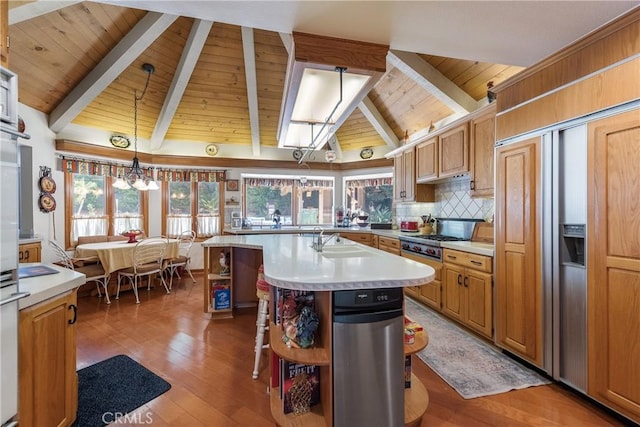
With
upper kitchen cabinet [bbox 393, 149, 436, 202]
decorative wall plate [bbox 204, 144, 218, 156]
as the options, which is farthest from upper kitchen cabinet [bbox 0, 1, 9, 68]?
decorative wall plate [bbox 204, 144, 218, 156]

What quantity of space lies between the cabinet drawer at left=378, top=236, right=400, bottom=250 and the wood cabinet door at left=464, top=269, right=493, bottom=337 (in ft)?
4.46

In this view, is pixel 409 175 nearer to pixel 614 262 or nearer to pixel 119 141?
pixel 614 262

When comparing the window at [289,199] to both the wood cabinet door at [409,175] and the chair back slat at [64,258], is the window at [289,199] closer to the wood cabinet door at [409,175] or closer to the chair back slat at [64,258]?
the wood cabinet door at [409,175]

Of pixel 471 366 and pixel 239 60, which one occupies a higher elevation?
pixel 239 60

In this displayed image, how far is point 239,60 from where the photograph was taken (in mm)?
4289

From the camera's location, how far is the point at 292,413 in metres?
1.52

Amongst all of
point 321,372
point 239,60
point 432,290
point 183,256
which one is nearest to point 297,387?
point 321,372

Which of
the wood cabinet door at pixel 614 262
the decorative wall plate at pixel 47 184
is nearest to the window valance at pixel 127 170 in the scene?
the decorative wall plate at pixel 47 184

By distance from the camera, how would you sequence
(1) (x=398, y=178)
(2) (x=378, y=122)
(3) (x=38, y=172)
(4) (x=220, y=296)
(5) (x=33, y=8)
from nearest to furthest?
(5) (x=33, y=8) → (4) (x=220, y=296) → (3) (x=38, y=172) → (1) (x=398, y=178) → (2) (x=378, y=122)

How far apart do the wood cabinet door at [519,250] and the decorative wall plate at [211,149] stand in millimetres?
4785

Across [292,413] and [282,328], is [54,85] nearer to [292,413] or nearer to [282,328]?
[282,328]

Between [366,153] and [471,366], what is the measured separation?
168 inches

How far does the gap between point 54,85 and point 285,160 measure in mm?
3532

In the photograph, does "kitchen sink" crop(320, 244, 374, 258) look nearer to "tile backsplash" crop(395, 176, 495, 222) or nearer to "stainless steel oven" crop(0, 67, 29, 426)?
"stainless steel oven" crop(0, 67, 29, 426)
